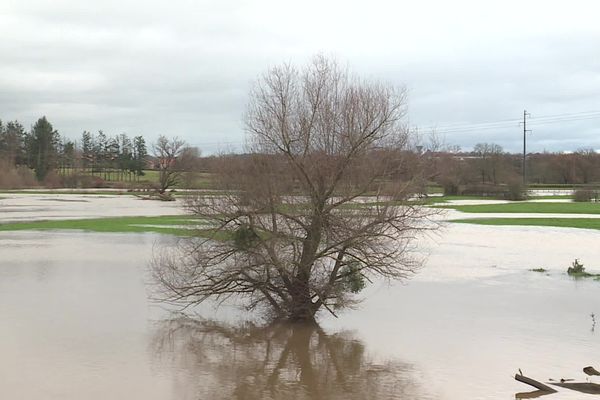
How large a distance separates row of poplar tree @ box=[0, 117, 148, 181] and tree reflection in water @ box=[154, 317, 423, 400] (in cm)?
10837

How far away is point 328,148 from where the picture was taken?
15.9 m

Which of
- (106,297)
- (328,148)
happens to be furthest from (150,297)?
(328,148)

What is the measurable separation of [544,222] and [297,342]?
35.4 meters

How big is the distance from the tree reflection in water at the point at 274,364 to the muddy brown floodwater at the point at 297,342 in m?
0.02

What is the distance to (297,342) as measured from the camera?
14.8m

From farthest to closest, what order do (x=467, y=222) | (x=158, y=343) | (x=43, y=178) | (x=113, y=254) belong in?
(x=43, y=178), (x=467, y=222), (x=113, y=254), (x=158, y=343)

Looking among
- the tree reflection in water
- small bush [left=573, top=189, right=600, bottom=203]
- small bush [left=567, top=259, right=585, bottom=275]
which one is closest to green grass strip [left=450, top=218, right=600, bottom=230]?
small bush [left=567, top=259, right=585, bottom=275]

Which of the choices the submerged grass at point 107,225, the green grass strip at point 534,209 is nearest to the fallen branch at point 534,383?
the submerged grass at point 107,225

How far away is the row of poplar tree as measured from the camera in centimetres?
12825

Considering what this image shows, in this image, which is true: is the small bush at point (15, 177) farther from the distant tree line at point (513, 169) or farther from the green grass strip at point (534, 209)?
the green grass strip at point (534, 209)

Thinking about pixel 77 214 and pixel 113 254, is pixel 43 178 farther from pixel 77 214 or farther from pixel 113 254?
pixel 113 254

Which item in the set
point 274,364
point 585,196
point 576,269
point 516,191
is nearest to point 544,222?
point 576,269

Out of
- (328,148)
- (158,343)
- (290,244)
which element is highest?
(328,148)

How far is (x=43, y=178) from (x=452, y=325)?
382 ft
